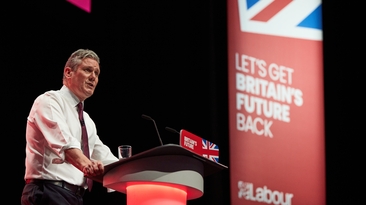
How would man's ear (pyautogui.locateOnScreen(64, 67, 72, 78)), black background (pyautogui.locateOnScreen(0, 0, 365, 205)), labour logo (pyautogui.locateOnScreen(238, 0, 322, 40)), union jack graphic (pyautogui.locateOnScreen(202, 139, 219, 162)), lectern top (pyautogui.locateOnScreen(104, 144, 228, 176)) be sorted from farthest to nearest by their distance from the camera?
1. labour logo (pyautogui.locateOnScreen(238, 0, 322, 40))
2. black background (pyautogui.locateOnScreen(0, 0, 365, 205))
3. man's ear (pyautogui.locateOnScreen(64, 67, 72, 78))
4. union jack graphic (pyautogui.locateOnScreen(202, 139, 219, 162))
5. lectern top (pyautogui.locateOnScreen(104, 144, 228, 176))

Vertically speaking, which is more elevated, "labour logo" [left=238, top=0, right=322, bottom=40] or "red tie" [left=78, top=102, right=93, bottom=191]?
"labour logo" [left=238, top=0, right=322, bottom=40]

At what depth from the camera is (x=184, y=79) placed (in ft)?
15.6

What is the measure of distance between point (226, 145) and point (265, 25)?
1.09 m

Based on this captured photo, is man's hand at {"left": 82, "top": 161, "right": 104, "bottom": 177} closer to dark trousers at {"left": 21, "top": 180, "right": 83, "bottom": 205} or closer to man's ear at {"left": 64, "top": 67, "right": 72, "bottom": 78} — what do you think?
dark trousers at {"left": 21, "top": 180, "right": 83, "bottom": 205}

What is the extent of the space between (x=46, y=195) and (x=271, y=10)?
315cm

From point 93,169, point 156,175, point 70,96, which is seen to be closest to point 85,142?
point 70,96

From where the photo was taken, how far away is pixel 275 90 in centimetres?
473

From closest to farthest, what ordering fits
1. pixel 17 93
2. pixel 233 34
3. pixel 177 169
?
pixel 177 169
pixel 17 93
pixel 233 34

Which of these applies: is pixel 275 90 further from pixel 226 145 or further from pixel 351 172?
pixel 351 172

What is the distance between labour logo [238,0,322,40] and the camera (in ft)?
15.8

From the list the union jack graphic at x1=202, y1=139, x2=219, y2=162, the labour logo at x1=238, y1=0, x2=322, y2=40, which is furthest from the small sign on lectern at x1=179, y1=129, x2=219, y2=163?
the labour logo at x1=238, y1=0, x2=322, y2=40

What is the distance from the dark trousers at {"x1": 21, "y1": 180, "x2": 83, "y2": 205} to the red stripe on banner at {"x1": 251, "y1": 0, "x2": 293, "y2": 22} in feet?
9.72

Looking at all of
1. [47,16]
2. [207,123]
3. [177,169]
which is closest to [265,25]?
[207,123]

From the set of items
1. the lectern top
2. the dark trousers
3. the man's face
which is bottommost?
the dark trousers
